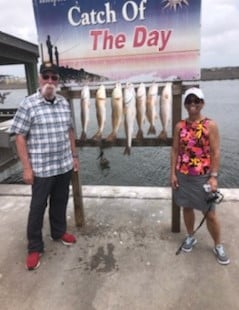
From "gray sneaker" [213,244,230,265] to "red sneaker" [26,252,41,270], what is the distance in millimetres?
1519

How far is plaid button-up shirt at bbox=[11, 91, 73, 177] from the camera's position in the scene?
2.36m

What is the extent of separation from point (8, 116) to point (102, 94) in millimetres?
6852

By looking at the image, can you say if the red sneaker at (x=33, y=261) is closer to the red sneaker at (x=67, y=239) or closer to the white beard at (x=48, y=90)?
the red sneaker at (x=67, y=239)

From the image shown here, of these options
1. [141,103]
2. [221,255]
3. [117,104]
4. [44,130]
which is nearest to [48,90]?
[44,130]

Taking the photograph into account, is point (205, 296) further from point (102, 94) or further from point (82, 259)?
point (102, 94)

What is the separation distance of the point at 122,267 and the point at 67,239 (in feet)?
2.13

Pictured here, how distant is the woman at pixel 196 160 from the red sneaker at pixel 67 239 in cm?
108

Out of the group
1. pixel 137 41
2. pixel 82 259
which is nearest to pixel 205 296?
pixel 82 259

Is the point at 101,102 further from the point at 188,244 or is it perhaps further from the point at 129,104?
the point at 188,244

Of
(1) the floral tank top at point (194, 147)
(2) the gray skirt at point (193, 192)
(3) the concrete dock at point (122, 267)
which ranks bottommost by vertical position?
(3) the concrete dock at point (122, 267)

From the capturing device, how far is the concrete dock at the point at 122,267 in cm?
218

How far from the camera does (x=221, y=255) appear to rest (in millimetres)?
2527

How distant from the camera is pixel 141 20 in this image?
2.55m

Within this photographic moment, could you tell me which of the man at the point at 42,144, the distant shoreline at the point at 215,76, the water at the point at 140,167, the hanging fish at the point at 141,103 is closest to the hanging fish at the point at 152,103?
the hanging fish at the point at 141,103
